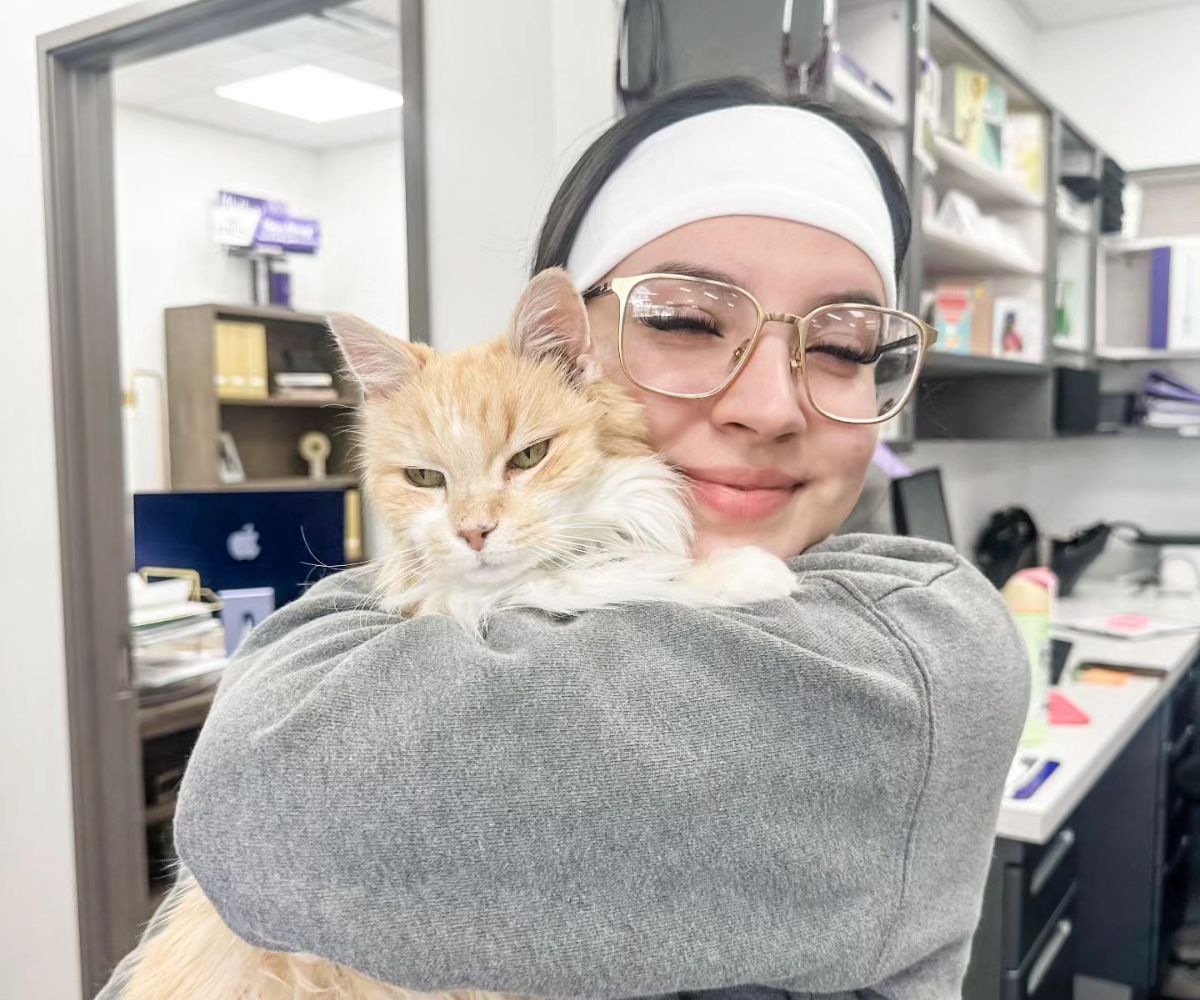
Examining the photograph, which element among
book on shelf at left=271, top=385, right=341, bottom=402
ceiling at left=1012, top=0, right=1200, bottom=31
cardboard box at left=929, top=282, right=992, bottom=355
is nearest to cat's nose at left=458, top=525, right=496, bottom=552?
cardboard box at left=929, top=282, right=992, bottom=355

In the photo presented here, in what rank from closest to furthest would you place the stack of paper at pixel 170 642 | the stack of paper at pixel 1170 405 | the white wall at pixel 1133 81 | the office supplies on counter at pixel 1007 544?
the stack of paper at pixel 170 642 < the office supplies on counter at pixel 1007 544 < the stack of paper at pixel 1170 405 < the white wall at pixel 1133 81

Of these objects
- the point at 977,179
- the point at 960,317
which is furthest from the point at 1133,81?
the point at 960,317

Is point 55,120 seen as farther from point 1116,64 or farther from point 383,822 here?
point 1116,64

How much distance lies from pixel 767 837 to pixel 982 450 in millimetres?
3756

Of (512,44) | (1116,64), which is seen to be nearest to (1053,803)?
(512,44)

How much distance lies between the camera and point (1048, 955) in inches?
69.6

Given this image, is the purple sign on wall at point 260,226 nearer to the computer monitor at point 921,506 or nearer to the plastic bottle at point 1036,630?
the computer monitor at point 921,506

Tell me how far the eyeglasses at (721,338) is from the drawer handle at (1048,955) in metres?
1.30

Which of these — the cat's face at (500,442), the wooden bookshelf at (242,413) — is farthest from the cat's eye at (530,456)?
the wooden bookshelf at (242,413)

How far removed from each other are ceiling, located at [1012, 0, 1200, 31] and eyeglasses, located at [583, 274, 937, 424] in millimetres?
3973

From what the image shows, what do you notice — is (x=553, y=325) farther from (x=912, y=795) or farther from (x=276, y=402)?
(x=276, y=402)

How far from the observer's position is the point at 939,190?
2887mm

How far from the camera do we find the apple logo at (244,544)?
1.95 metres

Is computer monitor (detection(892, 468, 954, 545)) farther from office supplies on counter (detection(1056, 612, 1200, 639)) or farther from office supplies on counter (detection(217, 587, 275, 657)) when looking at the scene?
office supplies on counter (detection(217, 587, 275, 657))
